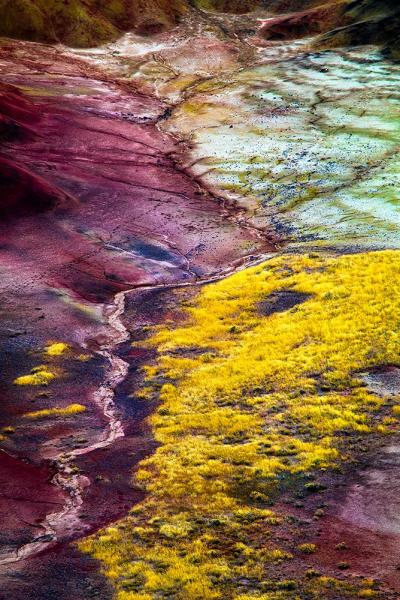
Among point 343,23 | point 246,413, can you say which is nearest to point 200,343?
point 246,413

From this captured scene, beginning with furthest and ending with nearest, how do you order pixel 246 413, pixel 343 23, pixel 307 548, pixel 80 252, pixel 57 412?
pixel 343 23
pixel 80 252
pixel 57 412
pixel 246 413
pixel 307 548

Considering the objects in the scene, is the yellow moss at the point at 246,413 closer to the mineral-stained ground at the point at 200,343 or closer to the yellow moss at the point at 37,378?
the mineral-stained ground at the point at 200,343

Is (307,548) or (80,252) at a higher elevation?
(80,252)

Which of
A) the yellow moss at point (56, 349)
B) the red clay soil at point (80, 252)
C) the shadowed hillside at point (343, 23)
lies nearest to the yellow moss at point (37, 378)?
the red clay soil at point (80, 252)

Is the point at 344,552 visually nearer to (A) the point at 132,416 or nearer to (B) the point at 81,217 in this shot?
(A) the point at 132,416

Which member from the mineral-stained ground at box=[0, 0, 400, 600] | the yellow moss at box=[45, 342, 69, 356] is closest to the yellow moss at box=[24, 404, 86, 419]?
the mineral-stained ground at box=[0, 0, 400, 600]

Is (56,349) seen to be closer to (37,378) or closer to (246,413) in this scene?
(37,378)
